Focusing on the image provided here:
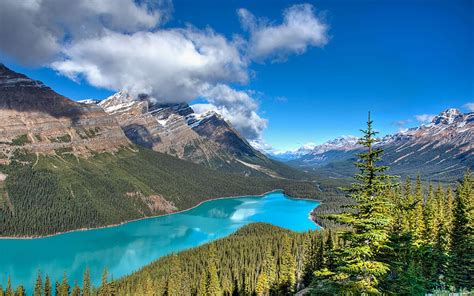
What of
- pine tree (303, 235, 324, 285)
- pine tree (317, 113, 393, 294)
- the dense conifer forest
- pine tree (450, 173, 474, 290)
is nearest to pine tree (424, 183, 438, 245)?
the dense conifer forest

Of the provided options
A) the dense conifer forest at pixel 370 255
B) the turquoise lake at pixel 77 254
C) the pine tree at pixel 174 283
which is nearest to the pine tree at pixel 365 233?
the dense conifer forest at pixel 370 255

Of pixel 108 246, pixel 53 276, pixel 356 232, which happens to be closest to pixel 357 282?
pixel 356 232

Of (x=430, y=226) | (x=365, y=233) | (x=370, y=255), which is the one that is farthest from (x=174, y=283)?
(x=365, y=233)

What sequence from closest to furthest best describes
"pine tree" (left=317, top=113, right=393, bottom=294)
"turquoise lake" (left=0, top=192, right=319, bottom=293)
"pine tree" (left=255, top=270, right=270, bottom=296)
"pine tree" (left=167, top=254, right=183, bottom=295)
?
1. "pine tree" (left=317, top=113, right=393, bottom=294)
2. "pine tree" (left=255, top=270, right=270, bottom=296)
3. "pine tree" (left=167, top=254, right=183, bottom=295)
4. "turquoise lake" (left=0, top=192, right=319, bottom=293)

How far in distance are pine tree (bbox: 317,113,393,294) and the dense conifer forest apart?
6 cm

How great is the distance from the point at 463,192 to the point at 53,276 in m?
137

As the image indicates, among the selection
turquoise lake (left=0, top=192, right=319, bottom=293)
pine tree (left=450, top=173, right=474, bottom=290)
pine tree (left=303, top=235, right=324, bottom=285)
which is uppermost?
pine tree (left=450, top=173, right=474, bottom=290)

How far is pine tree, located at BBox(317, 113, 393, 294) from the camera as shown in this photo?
19.9 meters

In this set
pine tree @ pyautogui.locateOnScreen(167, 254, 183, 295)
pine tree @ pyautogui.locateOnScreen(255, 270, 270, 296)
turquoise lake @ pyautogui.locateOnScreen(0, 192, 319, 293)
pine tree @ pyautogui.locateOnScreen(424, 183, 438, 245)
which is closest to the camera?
pine tree @ pyautogui.locateOnScreen(424, 183, 438, 245)

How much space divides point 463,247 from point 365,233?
30.3 m

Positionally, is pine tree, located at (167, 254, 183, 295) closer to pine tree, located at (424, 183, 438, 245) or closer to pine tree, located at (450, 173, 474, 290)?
pine tree, located at (424, 183, 438, 245)

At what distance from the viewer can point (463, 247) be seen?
136 ft

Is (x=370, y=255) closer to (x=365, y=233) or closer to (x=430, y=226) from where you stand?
(x=365, y=233)

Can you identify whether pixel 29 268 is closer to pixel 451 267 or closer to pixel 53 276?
pixel 53 276
